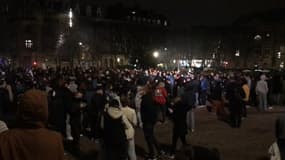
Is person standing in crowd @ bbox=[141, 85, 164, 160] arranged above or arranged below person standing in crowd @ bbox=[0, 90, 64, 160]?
below

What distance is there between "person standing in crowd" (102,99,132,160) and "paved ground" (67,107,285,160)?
2579 millimetres

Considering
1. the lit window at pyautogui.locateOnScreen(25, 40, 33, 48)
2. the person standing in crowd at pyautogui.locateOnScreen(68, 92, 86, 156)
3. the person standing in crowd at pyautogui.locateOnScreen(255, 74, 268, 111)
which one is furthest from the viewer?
the lit window at pyautogui.locateOnScreen(25, 40, 33, 48)

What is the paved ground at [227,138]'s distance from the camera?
13482mm

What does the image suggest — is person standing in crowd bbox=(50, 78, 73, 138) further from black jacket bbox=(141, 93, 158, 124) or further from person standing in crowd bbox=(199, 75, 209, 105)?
person standing in crowd bbox=(199, 75, 209, 105)

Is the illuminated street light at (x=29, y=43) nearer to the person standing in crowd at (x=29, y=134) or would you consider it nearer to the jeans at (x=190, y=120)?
the jeans at (x=190, y=120)

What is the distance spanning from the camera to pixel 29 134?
3.37m

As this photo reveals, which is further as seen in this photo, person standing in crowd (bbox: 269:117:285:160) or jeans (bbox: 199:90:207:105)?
jeans (bbox: 199:90:207:105)

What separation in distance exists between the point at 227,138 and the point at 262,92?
25.2 ft

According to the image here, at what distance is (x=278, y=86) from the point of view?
26.0 metres

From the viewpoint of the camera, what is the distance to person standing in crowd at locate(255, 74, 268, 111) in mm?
22984

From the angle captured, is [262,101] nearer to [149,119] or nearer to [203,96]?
[203,96]

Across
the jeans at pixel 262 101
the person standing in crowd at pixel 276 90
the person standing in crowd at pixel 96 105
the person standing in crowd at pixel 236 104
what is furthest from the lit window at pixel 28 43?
the person standing in crowd at pixel 96 105

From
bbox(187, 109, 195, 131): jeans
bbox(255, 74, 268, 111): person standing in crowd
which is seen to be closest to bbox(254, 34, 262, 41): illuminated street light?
bbox(255, 74, 268, 111): person standing in crowd

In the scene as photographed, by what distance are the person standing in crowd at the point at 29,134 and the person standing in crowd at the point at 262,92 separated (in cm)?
2039
